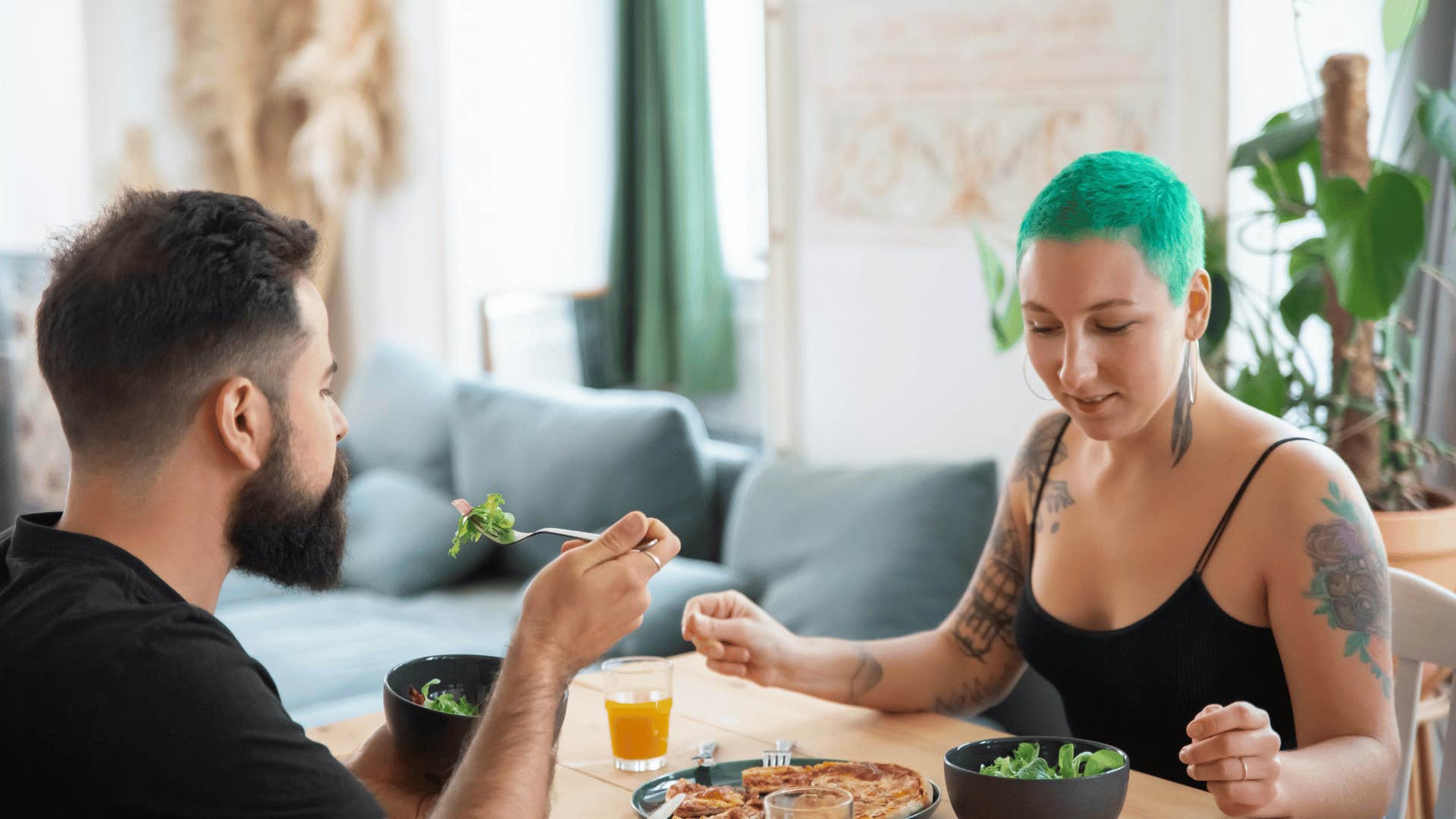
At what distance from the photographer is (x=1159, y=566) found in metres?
1.64

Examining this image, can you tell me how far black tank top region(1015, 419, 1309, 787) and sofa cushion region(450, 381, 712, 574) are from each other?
6.34 ft

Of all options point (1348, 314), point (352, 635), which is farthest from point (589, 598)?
point (352, 635)

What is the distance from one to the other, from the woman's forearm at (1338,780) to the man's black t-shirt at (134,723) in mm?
838

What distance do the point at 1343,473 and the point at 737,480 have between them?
2194 mm

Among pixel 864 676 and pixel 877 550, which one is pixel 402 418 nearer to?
pixel 877 550

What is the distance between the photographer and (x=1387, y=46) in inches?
88.7

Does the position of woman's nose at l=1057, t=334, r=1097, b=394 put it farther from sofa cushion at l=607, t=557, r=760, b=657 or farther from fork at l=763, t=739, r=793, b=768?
sofa cushion at l=607, t=557, r=760, b=657

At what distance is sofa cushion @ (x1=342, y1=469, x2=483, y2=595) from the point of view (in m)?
3.77

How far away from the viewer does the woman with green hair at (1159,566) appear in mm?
1479

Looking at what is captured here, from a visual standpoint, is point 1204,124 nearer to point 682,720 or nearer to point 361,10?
point 682,720

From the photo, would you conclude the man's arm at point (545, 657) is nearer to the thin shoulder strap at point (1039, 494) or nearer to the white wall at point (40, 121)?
the thin shoulder strap at point (1039, 494)

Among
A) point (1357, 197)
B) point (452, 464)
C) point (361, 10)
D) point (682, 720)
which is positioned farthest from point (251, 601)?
point (1357, 197)

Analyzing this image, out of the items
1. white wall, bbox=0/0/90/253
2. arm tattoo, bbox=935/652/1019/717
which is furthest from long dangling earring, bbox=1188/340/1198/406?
white wall, bbox=0/0/90/253

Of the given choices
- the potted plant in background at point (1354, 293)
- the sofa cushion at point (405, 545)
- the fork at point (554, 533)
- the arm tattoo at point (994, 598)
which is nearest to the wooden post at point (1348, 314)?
the potted plant in background at point (1354, 293)
